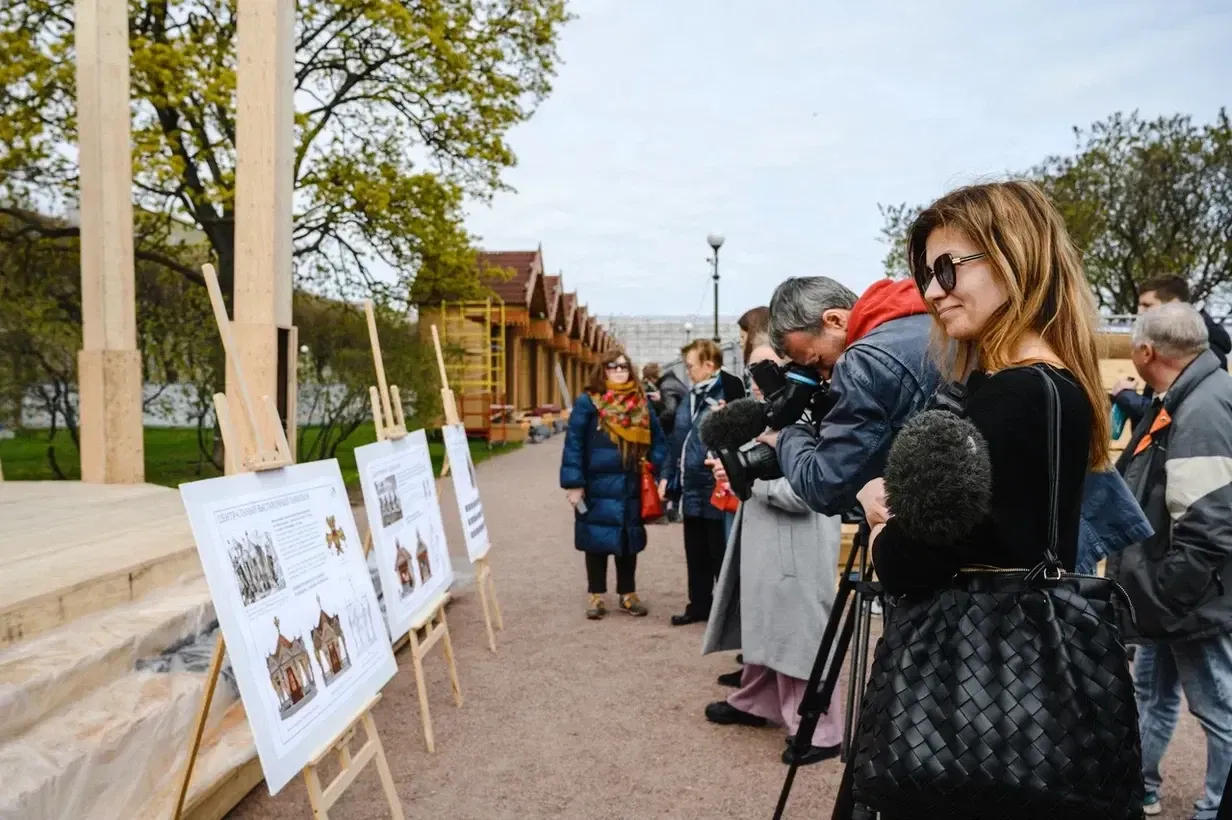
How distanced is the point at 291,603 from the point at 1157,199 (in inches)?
1192

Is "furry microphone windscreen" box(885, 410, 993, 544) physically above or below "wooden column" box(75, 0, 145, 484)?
below

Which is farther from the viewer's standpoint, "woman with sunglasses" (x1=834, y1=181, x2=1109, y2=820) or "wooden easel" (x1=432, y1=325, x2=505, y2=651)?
"wooden easel" (x1=432, y1=325, x2=505, y2=651)

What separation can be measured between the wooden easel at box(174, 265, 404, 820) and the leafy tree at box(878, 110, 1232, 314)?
25.5 meters

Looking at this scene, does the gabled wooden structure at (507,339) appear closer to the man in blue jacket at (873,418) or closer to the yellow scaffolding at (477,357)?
the yellow scaffolding at (477,357)

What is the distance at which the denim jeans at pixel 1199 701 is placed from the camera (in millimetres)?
3291

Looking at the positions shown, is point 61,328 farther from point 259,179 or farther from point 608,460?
point 608,460

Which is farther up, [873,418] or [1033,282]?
[1033,282]

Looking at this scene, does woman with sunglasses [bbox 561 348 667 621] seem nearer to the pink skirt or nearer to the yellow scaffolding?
the pink skirt

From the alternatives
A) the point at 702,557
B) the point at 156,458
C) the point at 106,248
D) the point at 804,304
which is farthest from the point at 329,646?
the point at 156,458

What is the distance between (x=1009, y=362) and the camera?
1.77m

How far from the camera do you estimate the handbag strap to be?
1640 millimetres

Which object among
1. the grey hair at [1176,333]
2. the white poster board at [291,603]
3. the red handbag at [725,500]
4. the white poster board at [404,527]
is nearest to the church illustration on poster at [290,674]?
the white poster board at [291,603]

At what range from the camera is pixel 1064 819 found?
62.9 inches

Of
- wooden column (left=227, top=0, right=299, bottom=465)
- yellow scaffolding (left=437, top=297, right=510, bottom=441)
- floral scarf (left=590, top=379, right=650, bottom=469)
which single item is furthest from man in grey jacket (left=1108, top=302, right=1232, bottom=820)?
yellow scaffolding (left=437, top=297, right=510, bottom=441)
